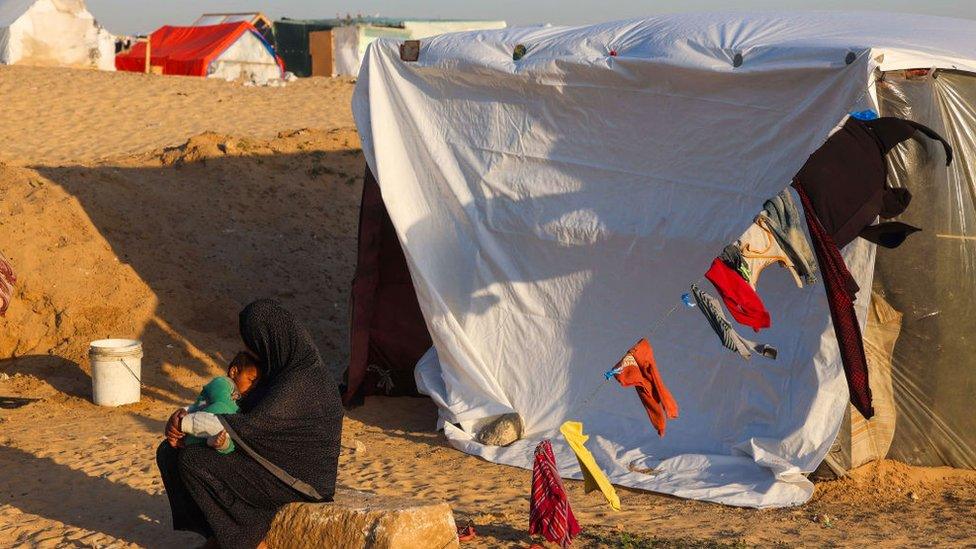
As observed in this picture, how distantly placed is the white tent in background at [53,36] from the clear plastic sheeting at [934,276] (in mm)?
20265

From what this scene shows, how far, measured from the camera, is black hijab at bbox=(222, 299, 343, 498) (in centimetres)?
424

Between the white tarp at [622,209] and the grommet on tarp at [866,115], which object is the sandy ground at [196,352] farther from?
the grommet on tarp at [866,115]

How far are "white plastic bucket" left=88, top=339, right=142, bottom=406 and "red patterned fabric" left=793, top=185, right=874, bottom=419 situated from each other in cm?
422

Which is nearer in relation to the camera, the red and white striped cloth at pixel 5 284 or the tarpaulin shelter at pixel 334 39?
the red and white striped cloth at pixel 5 284

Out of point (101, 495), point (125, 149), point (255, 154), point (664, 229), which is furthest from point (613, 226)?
point (125, 149)

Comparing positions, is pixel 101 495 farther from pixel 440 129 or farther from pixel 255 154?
pixel 255 154

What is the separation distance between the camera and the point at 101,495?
533cm

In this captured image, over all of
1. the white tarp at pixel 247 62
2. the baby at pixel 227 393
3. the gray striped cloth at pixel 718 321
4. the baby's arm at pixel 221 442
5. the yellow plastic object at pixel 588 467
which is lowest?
the yellow plastic object at pixel 588 467

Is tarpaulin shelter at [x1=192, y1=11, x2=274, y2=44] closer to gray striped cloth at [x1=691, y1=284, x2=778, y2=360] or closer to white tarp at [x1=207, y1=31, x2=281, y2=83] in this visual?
white tarp at [x1=207, y1=31, x2=281, y2=83]

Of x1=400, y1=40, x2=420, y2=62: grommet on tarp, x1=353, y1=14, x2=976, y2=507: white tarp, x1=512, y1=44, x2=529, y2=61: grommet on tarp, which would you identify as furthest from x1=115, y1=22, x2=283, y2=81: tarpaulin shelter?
x1=512, y1=44, x2=529, y2=61: grommet on tarp

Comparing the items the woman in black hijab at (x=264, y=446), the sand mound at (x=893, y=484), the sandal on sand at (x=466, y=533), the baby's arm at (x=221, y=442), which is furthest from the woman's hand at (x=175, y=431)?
the sand mound at (x=893, y=484)

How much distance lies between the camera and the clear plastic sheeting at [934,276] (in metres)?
5.24

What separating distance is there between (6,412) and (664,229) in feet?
13.4

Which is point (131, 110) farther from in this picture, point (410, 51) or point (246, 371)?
point (246, 371)
